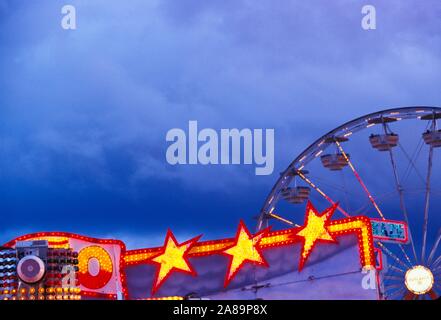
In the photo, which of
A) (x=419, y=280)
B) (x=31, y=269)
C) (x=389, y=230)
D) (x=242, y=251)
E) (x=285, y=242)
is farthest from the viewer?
(x=419, y=280)

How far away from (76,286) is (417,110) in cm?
1866

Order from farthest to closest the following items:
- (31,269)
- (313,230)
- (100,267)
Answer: (100,267) < (313,230) < (31,269)

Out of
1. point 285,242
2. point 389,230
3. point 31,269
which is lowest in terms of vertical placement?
point 31,269

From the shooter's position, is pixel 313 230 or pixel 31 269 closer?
pixel 31 269

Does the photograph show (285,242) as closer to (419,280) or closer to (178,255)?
(178,255)

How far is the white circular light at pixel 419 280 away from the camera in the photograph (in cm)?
4541

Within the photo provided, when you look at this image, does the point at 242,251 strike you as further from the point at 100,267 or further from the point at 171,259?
the point at 100,267

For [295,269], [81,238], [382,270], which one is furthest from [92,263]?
[382,270]

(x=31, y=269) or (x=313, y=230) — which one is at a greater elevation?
(x=313, y=230)

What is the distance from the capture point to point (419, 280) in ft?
150

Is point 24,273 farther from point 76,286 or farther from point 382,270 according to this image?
point 382,270

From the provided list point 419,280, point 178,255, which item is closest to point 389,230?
point 419,280
